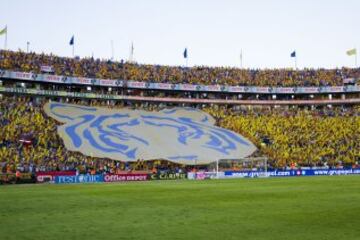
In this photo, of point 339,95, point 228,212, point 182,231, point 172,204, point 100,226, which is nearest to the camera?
point 182,231

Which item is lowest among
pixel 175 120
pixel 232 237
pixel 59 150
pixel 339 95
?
pixel 232 237

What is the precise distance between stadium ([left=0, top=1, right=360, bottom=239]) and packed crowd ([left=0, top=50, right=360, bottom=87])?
20 centimetres

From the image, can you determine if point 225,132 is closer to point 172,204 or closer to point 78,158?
point 78,158

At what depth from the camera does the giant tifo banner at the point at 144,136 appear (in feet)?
225

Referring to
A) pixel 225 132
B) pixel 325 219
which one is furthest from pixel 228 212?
pixel 225 132

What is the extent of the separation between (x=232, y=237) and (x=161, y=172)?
4608 centimetres

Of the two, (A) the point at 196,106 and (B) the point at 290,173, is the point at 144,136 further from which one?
(B) the point at 290,173

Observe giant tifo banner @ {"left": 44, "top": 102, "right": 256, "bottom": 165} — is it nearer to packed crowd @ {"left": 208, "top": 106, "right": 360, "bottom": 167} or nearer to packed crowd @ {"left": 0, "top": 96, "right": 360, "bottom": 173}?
packed crowd @ {"left": 0, "top": 96, "right": 360, "bottom": 173}

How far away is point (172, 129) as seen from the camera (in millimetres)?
78250

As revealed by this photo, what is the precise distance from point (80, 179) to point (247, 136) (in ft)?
108

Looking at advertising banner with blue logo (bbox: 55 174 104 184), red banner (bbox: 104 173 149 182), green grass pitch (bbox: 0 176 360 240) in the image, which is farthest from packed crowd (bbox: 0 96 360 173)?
green grass pitch (bbox: 0 176 360 240)

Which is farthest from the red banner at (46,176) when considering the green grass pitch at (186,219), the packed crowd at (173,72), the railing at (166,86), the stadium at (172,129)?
the packed crowd at (173,72)

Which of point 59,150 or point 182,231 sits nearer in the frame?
point 182,231

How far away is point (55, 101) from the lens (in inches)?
3103
